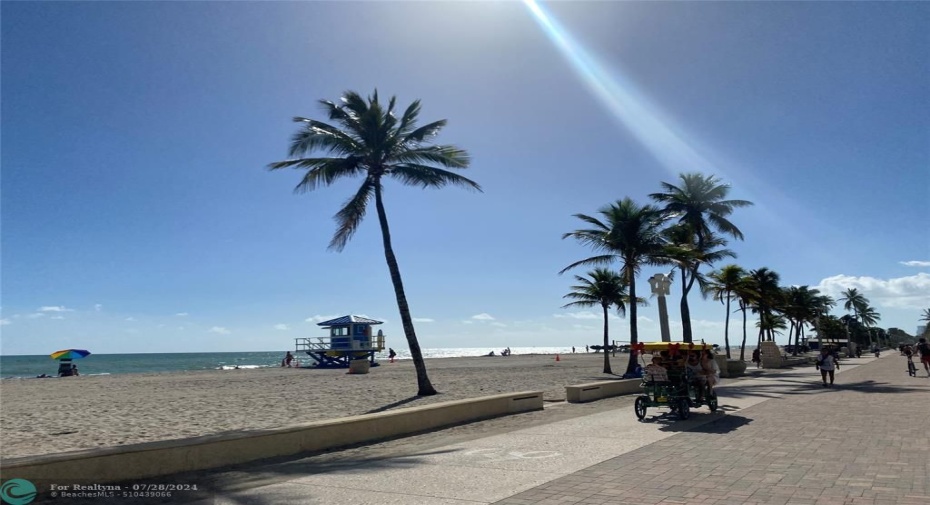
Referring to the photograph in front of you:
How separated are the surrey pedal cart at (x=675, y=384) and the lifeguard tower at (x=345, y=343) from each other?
3995 centimetres

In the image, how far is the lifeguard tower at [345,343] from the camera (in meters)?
51.0

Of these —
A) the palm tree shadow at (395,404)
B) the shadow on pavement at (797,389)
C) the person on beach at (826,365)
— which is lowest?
the palm tree shadow at (395,404)

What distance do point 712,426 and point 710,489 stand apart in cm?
556

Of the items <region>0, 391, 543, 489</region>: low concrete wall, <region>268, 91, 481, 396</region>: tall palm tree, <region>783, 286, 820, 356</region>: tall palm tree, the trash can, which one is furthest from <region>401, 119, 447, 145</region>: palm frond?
<region>783, 286, 820, 356</region>: tall palm tree

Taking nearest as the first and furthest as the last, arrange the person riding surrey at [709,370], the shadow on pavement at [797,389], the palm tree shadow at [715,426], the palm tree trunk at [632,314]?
the palm tree shadow at [715,426], the person riding surrey at [709,370], the shadow on pavement at [797,389], the palm tree trunk at [632,314]

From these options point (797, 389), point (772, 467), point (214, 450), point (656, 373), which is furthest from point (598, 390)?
point (214, 450)

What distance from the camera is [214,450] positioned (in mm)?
8281

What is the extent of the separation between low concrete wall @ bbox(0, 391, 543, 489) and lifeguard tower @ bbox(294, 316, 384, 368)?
39195 mm

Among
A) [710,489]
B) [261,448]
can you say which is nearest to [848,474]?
[710,489]

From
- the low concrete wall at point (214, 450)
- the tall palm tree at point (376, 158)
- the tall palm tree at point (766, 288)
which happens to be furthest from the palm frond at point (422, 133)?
the tall palm tree at point (766, 288)

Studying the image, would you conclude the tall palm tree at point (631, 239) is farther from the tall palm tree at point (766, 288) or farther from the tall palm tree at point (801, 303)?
the tall palm tree at point (801, 303)

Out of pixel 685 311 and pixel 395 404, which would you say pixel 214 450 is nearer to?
pixel 395 404

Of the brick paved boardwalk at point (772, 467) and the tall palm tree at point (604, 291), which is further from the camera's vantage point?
the tall palm tree at point (604, 291)

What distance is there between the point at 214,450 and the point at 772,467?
7298 millimetres
